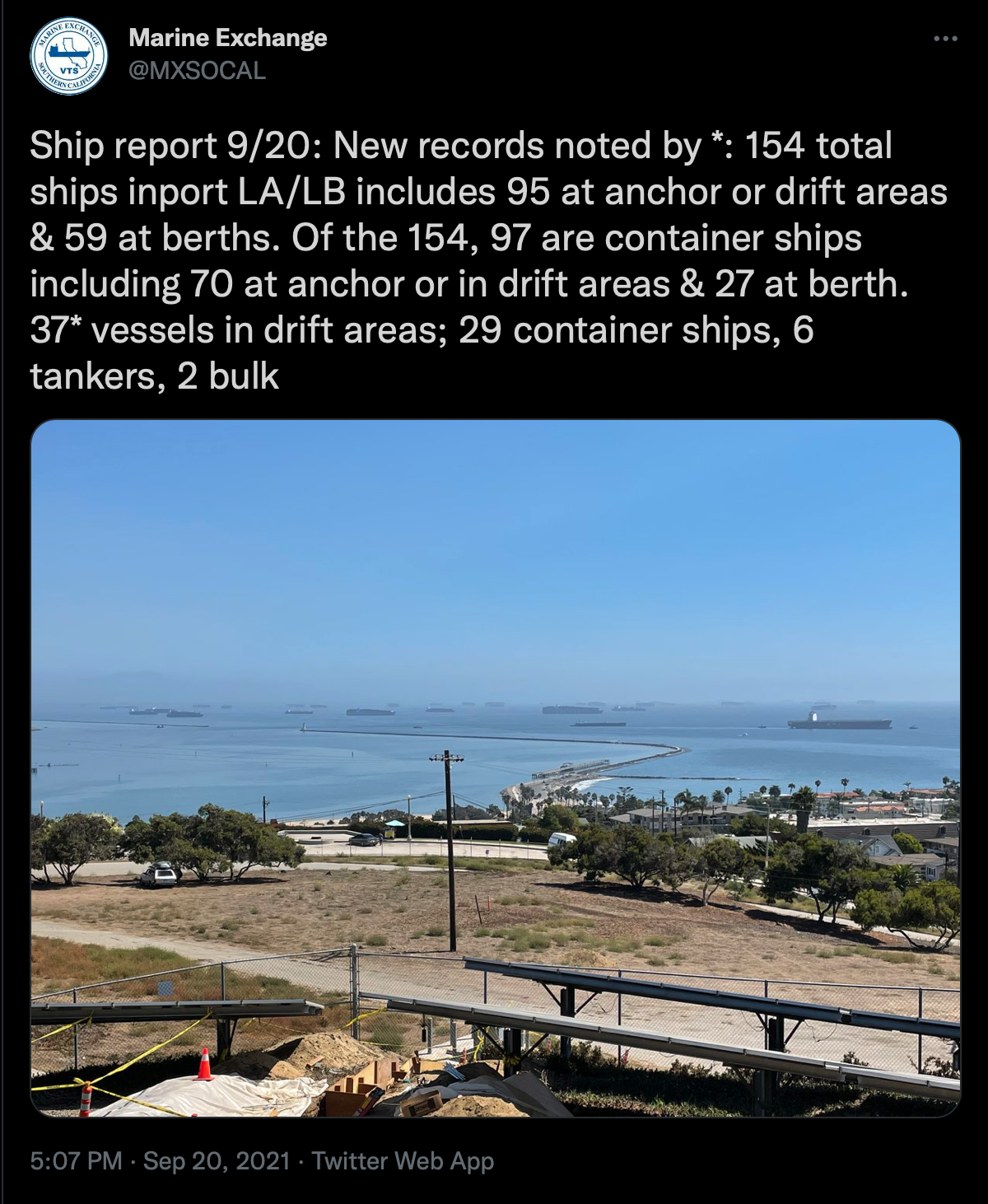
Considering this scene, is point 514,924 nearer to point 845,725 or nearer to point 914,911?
point 914,911

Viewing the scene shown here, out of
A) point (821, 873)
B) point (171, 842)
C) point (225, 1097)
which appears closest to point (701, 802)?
point (821, 873)

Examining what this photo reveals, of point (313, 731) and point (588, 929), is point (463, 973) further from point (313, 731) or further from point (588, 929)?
point (313, 731)

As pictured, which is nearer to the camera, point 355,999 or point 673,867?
point 355,999

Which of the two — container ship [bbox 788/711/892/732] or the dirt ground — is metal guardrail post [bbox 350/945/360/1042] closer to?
the dirt ground
